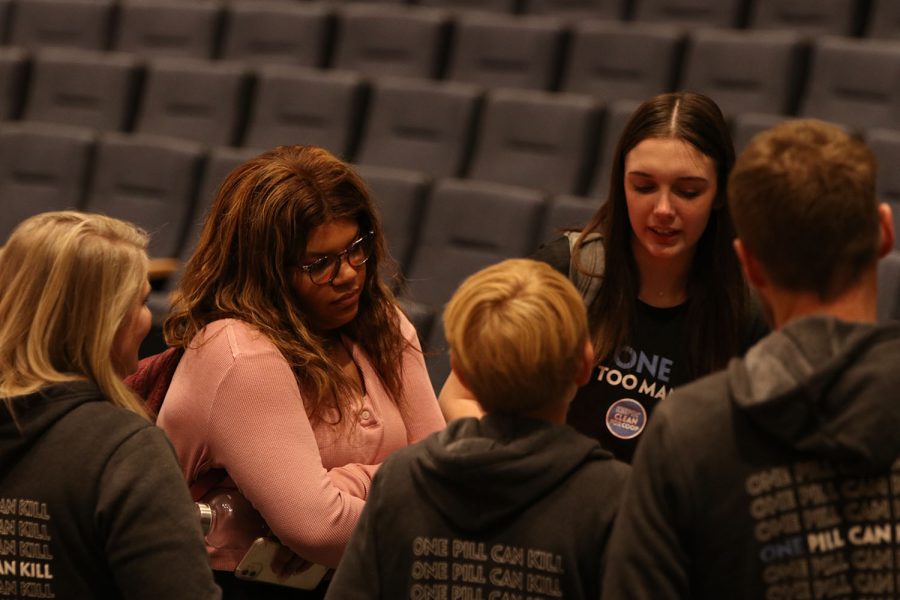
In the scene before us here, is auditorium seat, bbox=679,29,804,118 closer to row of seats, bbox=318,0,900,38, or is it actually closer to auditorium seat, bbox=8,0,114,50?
row of seats, bbox=318,0,900,38

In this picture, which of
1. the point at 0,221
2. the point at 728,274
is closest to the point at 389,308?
the point at 728,274

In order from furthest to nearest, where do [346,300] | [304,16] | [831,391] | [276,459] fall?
[304,16] < [346,300] < [276,459] < [831,391]

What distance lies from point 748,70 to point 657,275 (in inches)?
65.1

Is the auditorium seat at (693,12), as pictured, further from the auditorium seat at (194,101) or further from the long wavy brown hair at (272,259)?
the long wavy brown hair at (272,259)

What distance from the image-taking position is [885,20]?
9.36 ft

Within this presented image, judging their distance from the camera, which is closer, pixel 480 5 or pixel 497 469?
pixel 497 469

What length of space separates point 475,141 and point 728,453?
7.18ft

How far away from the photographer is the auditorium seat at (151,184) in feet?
9.49

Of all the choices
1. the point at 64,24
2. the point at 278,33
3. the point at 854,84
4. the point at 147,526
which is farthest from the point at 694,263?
the point at 64,24

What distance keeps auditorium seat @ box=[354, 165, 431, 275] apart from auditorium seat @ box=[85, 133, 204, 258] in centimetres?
52

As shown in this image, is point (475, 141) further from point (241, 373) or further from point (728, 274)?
point (241, 373)

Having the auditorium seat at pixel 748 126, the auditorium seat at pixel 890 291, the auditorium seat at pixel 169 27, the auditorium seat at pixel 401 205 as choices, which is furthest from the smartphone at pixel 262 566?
the auditorium seat at pixel 169 27

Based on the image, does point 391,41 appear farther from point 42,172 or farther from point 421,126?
point 42,172

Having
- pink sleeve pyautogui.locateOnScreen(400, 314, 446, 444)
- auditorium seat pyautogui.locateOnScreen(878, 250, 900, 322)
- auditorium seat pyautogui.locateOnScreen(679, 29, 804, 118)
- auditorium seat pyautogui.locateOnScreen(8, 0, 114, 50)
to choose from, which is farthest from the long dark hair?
auditorium seat pyautogui.locateOnScreen(8, 0, 114, 50)
